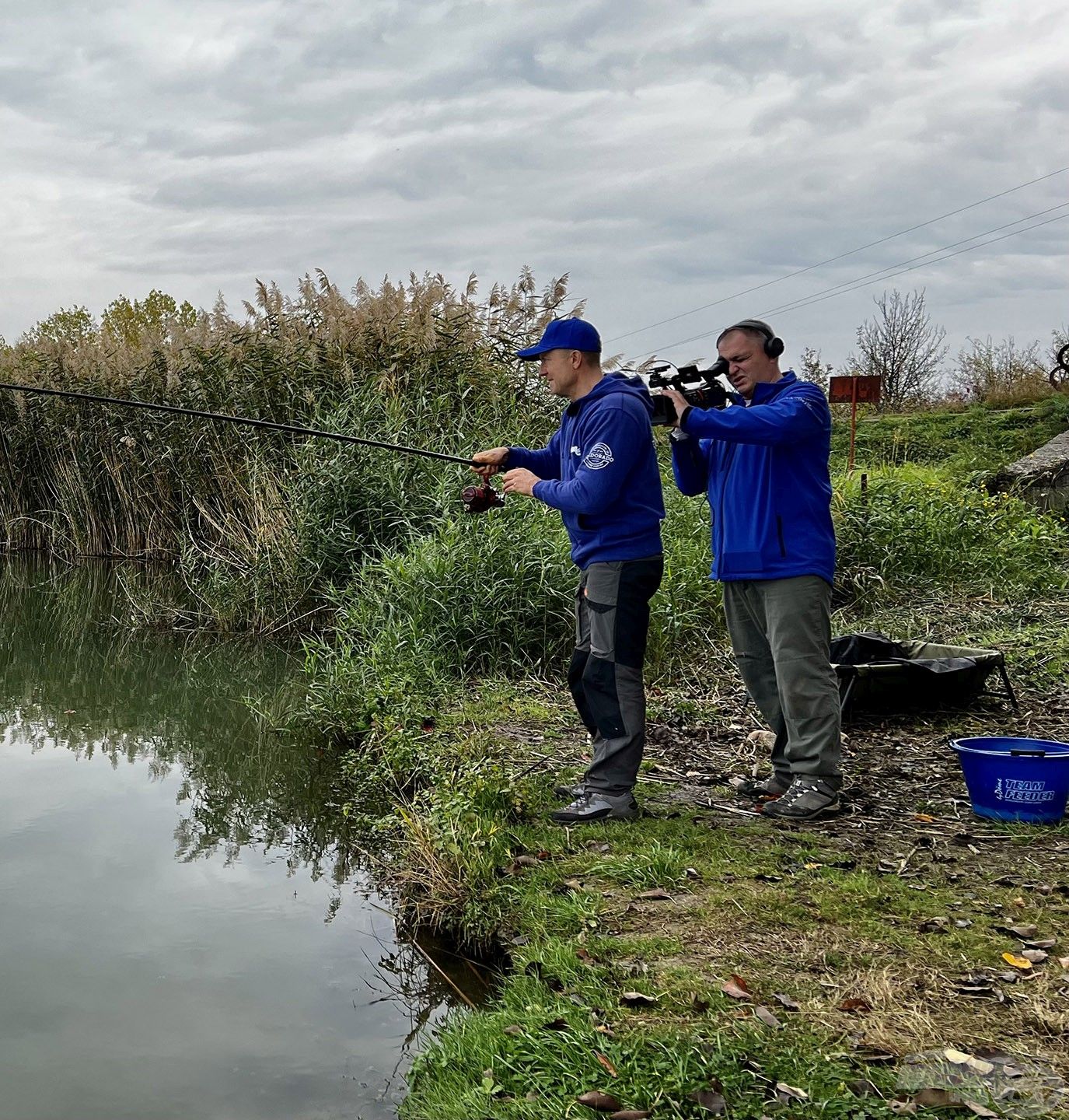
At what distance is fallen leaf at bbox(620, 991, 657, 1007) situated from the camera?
3.24 meters

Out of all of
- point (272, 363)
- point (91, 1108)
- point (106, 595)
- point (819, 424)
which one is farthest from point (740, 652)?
point (106, 595)

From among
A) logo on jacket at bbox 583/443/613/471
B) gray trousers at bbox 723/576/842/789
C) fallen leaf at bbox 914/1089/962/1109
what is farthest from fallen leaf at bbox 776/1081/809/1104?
logo on jacket at bbox 583/443/613/471

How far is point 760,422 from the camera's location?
4473 millimetres

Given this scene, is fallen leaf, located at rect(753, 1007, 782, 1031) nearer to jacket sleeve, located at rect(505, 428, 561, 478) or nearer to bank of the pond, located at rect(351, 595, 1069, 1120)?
bank of the pond, located at rect(351, 595, 1069, 1120)

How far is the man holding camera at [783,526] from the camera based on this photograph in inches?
180

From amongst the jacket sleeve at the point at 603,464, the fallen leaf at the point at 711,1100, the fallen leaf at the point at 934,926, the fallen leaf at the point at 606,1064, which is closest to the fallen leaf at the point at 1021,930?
the fallen leaf at the point at 934,926

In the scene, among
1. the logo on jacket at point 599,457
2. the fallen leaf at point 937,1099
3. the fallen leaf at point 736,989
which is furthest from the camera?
the logo on jacket at point 599,457

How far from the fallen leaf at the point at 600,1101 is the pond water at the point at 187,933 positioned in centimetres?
78

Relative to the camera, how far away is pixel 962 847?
4574 mm

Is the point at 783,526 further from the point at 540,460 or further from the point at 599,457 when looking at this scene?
the point at 540,460

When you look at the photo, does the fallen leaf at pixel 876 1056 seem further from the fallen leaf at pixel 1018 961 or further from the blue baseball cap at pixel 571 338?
the blue baseball cap at pixel 571 338

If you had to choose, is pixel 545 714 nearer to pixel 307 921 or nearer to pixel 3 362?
pixel 307 921

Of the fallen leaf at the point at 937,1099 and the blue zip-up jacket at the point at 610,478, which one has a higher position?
the blue zip-up jacket at the point at 610,478

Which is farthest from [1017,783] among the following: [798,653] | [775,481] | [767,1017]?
[767,1017]
